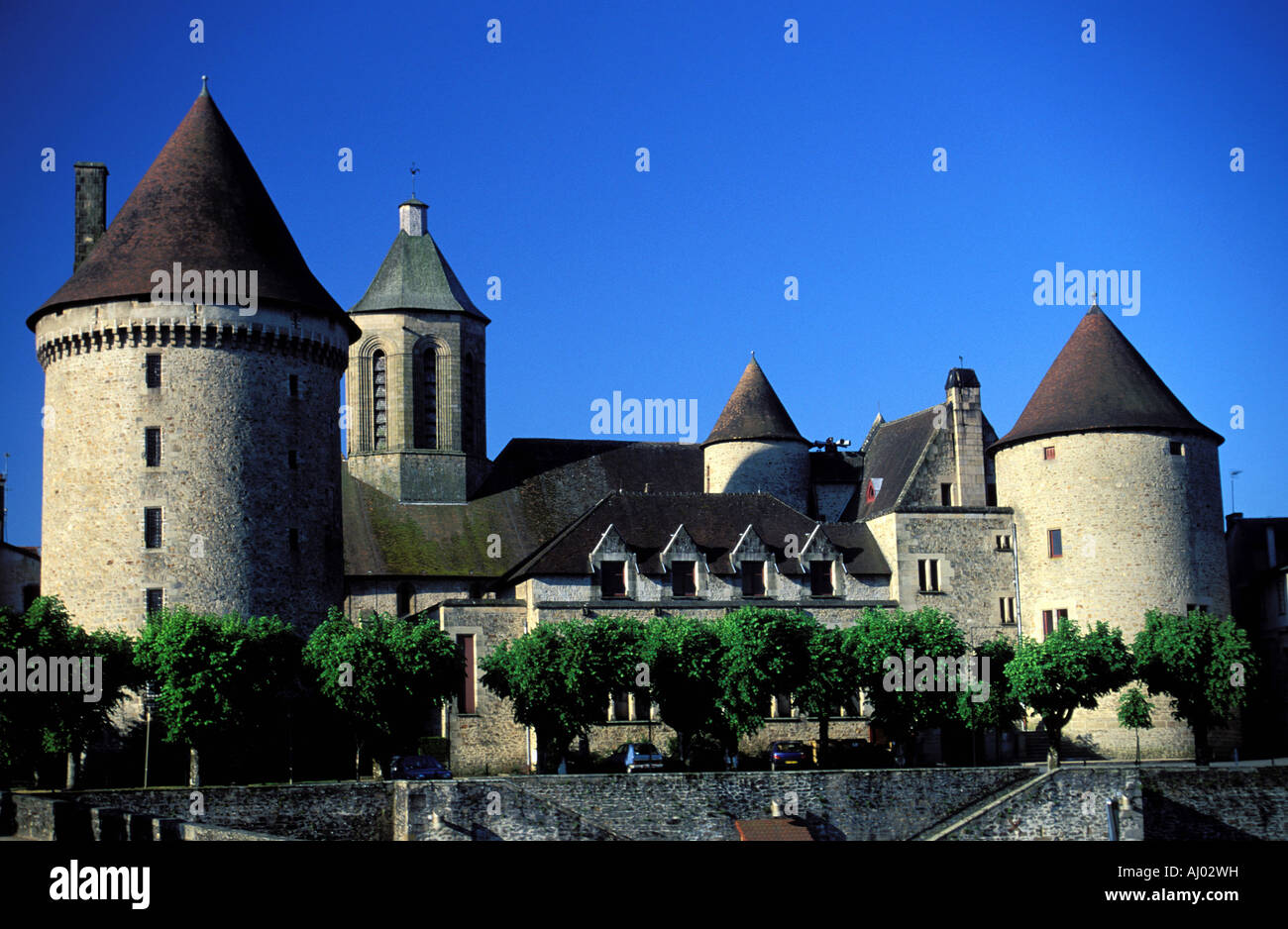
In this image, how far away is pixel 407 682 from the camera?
46.3m

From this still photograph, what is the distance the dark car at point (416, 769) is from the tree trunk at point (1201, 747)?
23520mm

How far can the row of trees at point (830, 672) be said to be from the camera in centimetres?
4716

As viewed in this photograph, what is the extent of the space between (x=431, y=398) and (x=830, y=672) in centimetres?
2586

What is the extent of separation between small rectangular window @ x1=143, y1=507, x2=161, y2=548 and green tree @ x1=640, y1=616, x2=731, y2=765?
1586 cm

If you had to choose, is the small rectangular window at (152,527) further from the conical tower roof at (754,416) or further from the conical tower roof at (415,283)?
the conical tower roof at (754,416)

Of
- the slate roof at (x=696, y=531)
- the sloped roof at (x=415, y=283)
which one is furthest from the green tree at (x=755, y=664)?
the sloped roof at (x=415, y=283)

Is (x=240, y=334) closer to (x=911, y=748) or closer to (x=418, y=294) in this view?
(x=418, y=294)

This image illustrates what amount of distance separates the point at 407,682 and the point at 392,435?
21572mm

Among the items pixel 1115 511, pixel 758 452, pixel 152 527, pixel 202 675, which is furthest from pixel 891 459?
pixel 202 675

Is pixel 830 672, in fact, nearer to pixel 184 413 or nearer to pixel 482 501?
Result: pixel 482 501

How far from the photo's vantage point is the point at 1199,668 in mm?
50688

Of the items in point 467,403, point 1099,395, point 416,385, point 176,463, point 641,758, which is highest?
point 416,385

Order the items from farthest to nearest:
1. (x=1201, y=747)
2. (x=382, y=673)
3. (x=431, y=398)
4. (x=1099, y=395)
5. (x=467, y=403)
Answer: (x=467, y=403) < (x=431, y=398) < (x=1099, y=395) < (x=1201, y=747) < (x=382, y=673)
